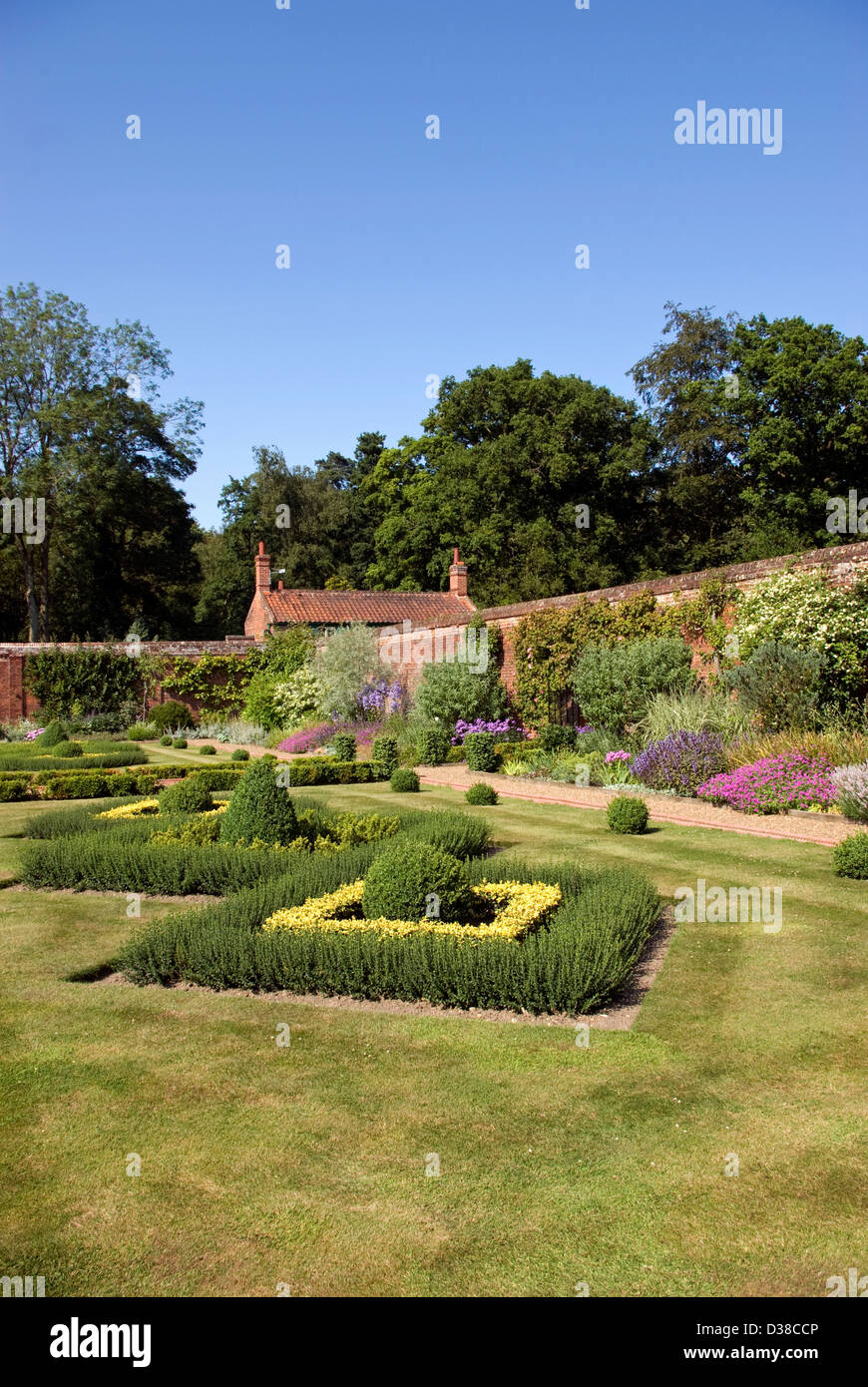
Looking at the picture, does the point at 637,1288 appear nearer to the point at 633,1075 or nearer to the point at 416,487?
the point at 633,1075

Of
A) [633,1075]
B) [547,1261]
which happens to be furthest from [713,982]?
[547,1261]

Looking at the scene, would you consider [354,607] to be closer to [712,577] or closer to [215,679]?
[215,679]

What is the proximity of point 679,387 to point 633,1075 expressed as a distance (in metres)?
33.5

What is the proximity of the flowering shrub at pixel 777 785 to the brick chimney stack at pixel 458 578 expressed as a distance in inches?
901

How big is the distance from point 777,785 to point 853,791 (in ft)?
3.64

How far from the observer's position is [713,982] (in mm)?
5355

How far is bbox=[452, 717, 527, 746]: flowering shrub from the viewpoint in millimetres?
17719

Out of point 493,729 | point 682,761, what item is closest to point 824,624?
point 682,761

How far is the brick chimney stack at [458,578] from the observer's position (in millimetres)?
33000

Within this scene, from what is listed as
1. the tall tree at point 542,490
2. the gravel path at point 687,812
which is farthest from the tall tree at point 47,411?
the gravel path at point 687,812

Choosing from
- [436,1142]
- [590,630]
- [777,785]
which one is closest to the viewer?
[436,1142]

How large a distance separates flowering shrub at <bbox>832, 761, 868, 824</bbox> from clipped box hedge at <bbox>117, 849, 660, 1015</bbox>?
3986 millimetres

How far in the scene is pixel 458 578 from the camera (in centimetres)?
3309

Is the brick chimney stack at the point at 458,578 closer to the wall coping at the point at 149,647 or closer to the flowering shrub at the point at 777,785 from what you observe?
the wall coping at the point at 149,647
